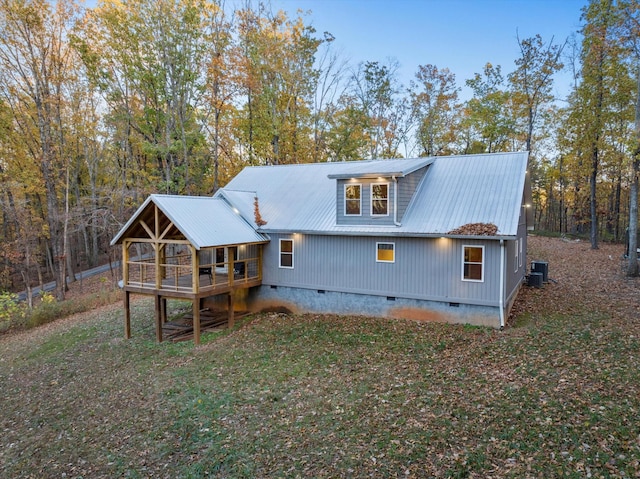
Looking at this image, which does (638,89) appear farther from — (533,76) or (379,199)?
(379,199)

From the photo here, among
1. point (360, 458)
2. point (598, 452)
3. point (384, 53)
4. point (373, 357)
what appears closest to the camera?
point (598, 452)

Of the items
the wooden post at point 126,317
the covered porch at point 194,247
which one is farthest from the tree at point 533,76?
the wooden post at point 126,317

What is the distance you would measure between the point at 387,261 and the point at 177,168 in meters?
15.0

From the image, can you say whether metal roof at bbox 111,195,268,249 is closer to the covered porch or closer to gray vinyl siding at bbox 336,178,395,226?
the covered porch

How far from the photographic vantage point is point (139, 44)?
69.8ft

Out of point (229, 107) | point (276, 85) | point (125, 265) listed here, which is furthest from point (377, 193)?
point (276, 85)

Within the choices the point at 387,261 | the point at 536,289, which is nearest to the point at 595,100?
the point at 536,289

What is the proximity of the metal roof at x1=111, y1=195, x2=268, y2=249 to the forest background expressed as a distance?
7.83 metres

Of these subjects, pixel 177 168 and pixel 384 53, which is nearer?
pixel 177 168

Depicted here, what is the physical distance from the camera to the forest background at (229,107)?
65.2ft

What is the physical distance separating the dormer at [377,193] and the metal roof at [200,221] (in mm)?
3835

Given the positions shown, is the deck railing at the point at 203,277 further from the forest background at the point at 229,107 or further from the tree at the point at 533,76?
the tree at the point at 533,76

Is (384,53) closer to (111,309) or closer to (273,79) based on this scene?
(273,79)

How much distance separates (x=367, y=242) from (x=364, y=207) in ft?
4.32
